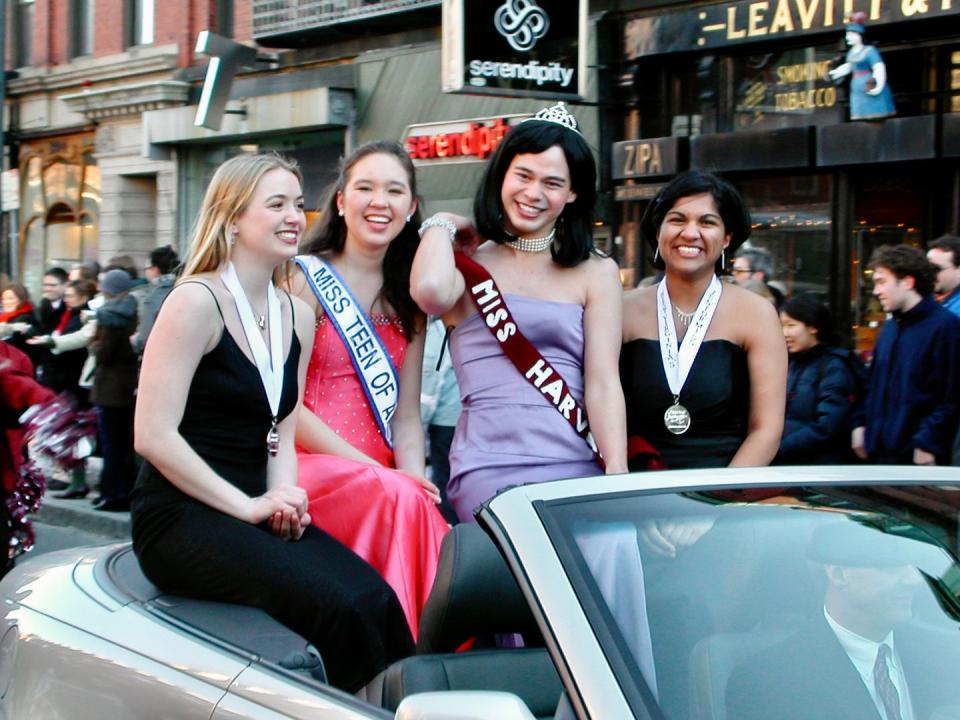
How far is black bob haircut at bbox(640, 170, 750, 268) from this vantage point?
4391mm

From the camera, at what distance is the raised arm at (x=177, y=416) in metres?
3.54

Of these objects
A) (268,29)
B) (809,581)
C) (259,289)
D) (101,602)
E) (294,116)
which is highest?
(268,29)

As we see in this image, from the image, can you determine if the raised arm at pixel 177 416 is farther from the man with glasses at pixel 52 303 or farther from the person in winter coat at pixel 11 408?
the man with glasses at pixel 52 303

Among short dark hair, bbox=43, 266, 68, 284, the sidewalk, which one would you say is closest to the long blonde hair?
the sidewalk

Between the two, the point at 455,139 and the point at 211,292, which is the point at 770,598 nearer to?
the point at 211,292

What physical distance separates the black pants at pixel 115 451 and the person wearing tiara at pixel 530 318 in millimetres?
6963

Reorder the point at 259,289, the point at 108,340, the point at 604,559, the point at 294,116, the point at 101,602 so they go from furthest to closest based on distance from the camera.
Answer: the point at 294,116
the point at 108,340
the point at 259,289
the point at 101,602
the point at 604,559

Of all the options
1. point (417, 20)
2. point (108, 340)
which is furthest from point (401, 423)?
point (417, 20)

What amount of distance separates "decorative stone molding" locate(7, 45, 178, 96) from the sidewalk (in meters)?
11.0

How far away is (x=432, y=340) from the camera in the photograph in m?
6.97

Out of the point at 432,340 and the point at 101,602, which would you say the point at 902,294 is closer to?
the point at 432,340

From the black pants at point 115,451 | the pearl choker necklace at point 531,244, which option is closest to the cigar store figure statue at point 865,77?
the black pants at point 115,451

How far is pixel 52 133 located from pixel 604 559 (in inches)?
908

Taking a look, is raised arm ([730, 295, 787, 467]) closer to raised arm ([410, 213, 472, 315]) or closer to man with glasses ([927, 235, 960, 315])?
raised arm ([410, 213, 472, 315])
